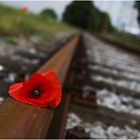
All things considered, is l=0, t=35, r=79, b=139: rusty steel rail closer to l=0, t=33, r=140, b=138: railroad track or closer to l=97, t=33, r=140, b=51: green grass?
l=0, t=33, r=140, b=138: railroad track

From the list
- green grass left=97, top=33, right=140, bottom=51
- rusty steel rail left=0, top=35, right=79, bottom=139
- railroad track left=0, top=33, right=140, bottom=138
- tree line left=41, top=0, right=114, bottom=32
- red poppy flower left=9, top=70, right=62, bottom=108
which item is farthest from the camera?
tree line left=41, top=0, right=114, bottom=32

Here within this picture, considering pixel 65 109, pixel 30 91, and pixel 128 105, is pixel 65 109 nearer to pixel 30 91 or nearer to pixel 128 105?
pixel 30 91

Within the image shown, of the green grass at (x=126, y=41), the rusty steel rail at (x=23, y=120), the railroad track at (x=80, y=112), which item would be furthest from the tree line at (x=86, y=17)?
the rusty steel rail at (x=23, y=120)

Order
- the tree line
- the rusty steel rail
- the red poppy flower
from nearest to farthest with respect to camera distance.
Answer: the rusty steel rail
the red poppy flower
the tree line

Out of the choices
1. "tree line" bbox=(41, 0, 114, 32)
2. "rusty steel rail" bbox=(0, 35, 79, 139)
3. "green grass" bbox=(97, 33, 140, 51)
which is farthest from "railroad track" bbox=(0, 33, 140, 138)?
"tree line" bbox=(41, 0, 114, 32)

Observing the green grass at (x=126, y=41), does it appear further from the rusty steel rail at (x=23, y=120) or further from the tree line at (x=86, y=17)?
the tree line at (x=86, y=17)

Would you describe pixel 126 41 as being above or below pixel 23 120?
below

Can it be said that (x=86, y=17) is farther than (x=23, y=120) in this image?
Yes

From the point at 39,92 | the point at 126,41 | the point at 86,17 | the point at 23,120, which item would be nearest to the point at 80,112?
the point at 39,92

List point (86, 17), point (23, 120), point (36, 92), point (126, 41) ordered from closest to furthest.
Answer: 1. point (23, 120)
2. point (36, 92)
3. point (126, 41)
4. point (86, 17)

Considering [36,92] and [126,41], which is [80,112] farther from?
[126,41]
